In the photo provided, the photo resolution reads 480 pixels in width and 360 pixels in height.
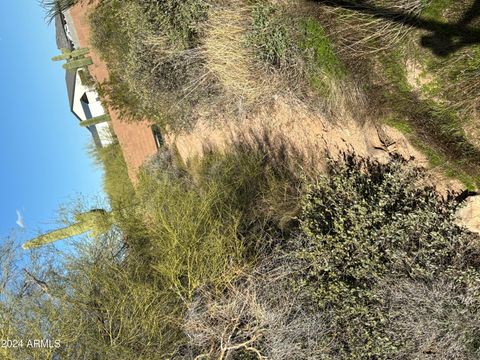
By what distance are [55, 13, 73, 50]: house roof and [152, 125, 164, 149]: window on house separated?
13.5 ft

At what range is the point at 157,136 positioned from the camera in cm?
1186

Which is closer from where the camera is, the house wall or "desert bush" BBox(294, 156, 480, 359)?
"desert bush" BBox(294, 156, 480, 359)

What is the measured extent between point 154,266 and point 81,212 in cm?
412

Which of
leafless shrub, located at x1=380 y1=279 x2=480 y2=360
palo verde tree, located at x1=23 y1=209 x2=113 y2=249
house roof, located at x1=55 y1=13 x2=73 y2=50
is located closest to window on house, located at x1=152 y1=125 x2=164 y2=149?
palo verde tree, located at x1=23 y1=209 x2=113 y2=249

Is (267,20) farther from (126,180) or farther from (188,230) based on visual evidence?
(126,180)

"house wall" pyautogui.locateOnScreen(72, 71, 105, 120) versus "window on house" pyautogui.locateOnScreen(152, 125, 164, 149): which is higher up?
"house wall" pyautogui.locateOnScreen(72, 71, 105, 120)

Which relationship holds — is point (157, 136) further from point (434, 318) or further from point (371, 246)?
point (434, 318)

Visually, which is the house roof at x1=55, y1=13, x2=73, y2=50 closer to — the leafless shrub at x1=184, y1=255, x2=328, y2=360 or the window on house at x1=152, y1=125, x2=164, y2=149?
the window on house at x1=152, y1=125, x2=164, y2=149

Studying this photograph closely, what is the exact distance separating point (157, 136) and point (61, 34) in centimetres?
601

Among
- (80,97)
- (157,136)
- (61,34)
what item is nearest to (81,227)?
(157,136)

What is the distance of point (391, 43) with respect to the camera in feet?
22.1

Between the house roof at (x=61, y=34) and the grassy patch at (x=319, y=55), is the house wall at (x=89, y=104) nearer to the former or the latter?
the house roof at (x=61, y=34)

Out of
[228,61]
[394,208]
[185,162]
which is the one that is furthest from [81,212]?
[394,208]

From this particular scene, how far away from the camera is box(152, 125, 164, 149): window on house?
464 inches
